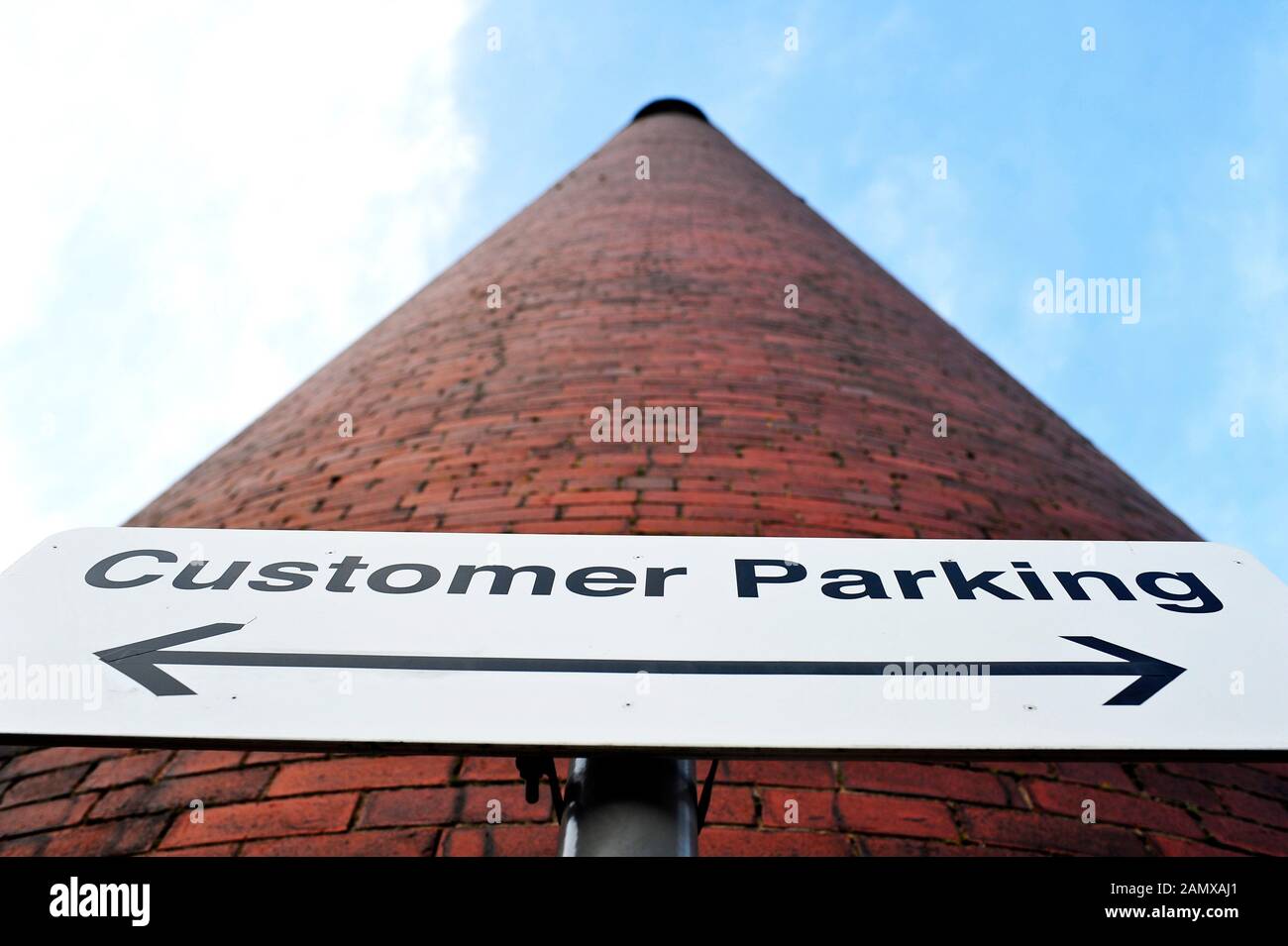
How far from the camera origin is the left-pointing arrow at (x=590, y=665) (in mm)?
744

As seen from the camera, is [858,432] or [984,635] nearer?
[984,635]

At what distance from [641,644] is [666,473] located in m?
1.22

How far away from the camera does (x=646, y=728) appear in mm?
693

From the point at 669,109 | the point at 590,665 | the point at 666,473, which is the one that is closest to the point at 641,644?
the point at 590,665

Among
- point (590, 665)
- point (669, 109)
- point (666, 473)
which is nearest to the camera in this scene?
point (590, 665)

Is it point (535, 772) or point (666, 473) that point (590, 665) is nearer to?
point (535, 772)

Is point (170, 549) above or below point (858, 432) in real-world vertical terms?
below

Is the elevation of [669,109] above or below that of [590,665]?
above

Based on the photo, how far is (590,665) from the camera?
743 mm

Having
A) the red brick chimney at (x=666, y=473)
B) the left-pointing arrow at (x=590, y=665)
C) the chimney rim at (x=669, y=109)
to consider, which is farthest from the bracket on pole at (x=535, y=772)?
the chimney rim at (x=669, y=109)
